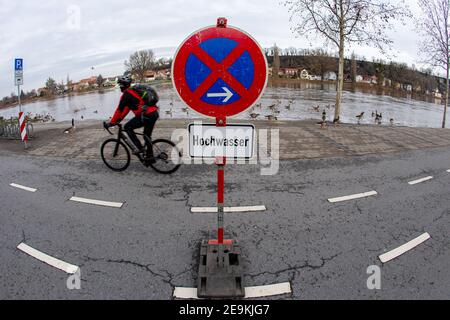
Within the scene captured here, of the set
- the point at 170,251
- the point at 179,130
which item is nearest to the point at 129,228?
the point at 170,251

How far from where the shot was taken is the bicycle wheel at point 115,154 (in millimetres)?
5785

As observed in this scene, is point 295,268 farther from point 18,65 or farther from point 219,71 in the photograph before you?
point 18,65

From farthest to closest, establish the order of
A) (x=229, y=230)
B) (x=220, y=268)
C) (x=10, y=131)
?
(x=10, y=131) < (x=229, y=230) < (x=220, y=268)

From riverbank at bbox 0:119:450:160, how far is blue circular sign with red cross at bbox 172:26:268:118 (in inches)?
185

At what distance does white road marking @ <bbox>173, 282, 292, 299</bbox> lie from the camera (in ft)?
7.91

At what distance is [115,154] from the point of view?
598cm

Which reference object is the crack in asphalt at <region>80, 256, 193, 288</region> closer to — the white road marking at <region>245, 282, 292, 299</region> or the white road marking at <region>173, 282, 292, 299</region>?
the white road marking at <region>173, 282, 292, 299</region>

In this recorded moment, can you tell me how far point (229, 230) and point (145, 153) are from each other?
9.58ft

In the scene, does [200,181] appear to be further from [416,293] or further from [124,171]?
[416,293]

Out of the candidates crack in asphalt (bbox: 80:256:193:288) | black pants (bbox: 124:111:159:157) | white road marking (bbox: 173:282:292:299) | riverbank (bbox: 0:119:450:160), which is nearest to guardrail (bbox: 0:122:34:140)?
riverbank (bbox: 0:119:450:160)

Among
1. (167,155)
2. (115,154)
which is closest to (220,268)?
(167,155)
